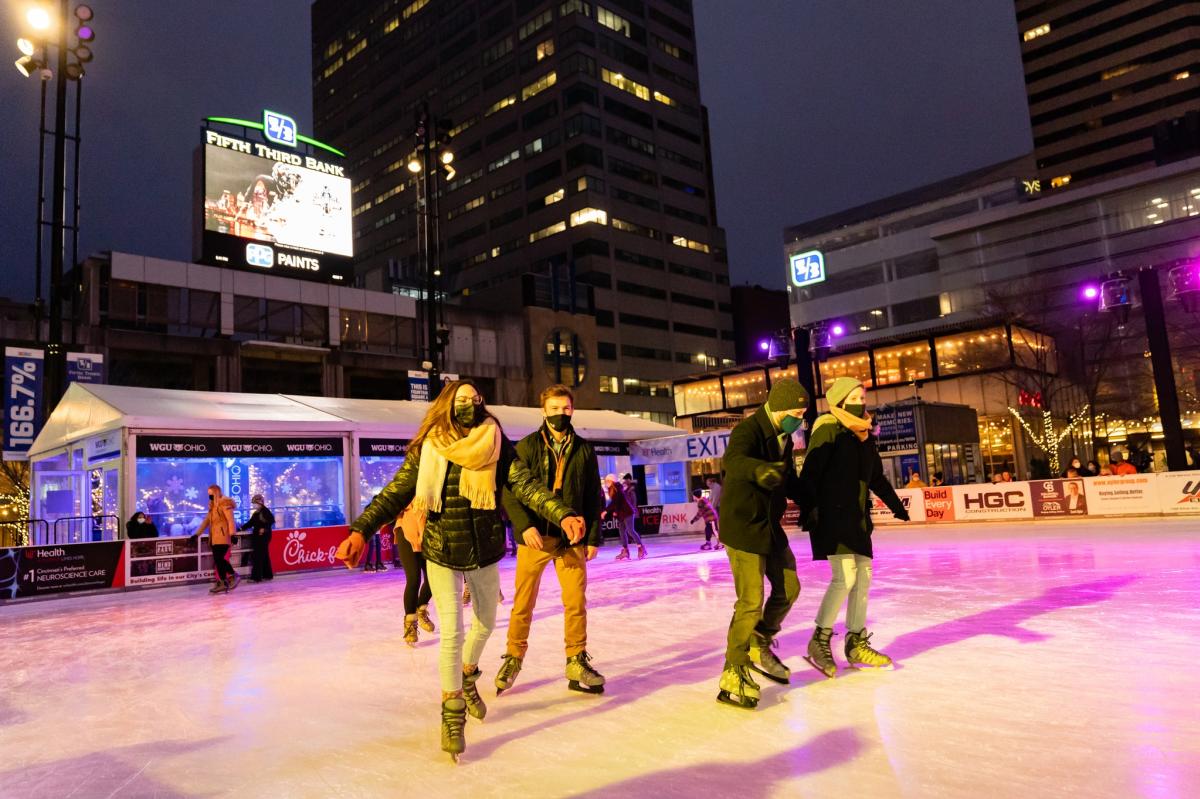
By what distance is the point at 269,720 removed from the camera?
4.30m

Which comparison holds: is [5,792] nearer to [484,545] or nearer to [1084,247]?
[484,545]

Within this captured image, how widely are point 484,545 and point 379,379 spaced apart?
39.6m

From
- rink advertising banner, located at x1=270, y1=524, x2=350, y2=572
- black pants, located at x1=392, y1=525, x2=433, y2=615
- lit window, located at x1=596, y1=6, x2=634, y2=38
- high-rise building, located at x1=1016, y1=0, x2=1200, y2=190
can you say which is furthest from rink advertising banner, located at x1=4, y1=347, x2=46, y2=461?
high-rise building, located at x1=1016, y1=0, x2=1200, y2=190

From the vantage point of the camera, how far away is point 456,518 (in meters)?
3.80

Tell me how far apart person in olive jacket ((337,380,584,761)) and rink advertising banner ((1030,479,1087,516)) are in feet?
58.2

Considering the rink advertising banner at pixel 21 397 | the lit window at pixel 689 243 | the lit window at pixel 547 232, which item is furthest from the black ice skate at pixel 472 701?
the lit window at pixel 689 243

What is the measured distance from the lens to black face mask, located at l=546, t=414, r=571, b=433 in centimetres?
462

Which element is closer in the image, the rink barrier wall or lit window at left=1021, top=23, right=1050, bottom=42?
the rink barrier wall

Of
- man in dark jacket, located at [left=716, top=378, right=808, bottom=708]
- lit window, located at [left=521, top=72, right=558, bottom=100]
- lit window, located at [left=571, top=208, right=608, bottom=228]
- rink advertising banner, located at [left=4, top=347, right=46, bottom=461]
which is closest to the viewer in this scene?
man in dark jacket, located at [left=716, top=378, right=808, bottom=708]

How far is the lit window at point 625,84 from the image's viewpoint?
3196 inches

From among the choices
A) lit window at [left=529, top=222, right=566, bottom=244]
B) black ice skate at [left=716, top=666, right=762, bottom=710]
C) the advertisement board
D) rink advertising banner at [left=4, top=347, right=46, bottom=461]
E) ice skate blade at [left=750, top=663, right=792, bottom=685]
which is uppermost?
lit window at [left=529, top=222, right=566, bottom=244]

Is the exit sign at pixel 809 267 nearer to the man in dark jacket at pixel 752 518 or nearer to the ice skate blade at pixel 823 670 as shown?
the ice skate blade at pixel 823 670

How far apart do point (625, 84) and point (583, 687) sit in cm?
8540

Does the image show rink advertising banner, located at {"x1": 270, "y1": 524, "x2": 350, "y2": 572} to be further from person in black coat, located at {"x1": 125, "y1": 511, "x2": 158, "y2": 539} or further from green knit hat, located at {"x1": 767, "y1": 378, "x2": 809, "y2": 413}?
green knit hat, located at {"x1": 767, "y1": 378, "x2": 809, "y2": 413}
